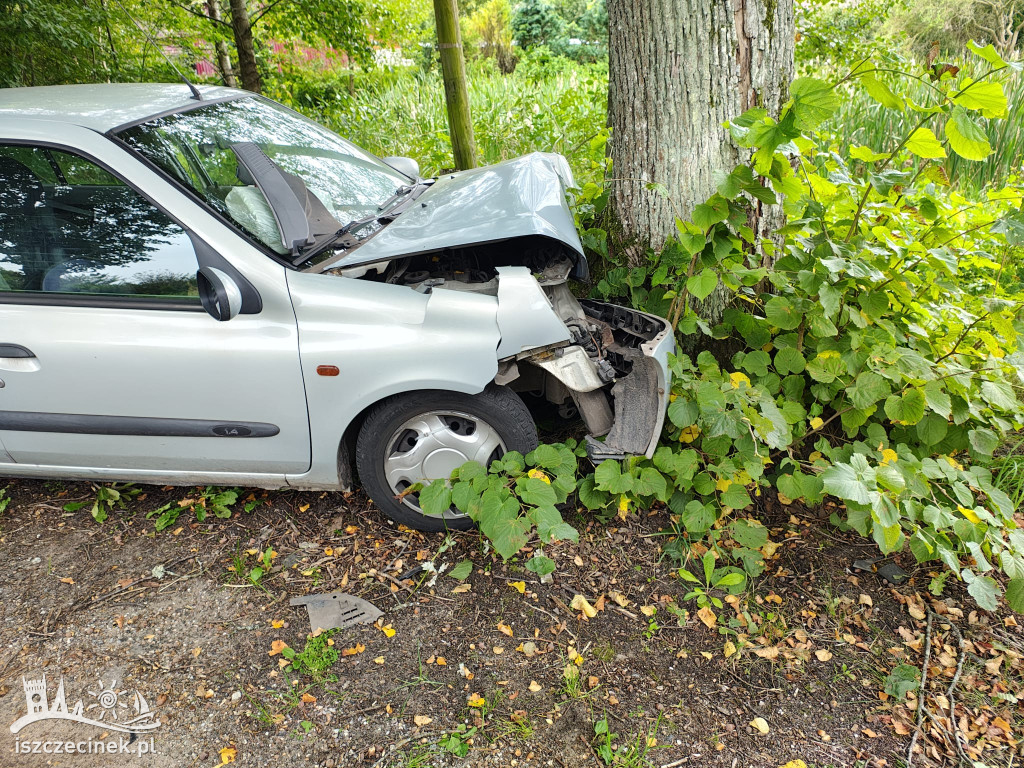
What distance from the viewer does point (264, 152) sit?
2.54 meters

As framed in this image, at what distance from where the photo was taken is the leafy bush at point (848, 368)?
1.97 meters

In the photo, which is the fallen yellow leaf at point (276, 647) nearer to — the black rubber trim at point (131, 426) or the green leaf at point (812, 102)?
the black rubber trim at point (131, 426)

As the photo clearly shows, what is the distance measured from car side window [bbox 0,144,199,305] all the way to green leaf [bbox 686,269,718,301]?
5.84 feet

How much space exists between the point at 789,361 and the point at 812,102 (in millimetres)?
1036

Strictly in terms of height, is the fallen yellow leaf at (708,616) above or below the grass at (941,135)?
below

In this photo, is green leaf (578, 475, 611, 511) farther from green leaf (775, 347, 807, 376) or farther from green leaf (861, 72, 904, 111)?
green leaf (861, 72, 904, 111)

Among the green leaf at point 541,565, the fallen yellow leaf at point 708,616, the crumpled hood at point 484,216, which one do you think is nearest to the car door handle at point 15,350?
the crumpled hood at point 484,216

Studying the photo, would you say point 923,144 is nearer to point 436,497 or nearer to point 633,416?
point 633,416

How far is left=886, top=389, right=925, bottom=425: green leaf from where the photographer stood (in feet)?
7.23

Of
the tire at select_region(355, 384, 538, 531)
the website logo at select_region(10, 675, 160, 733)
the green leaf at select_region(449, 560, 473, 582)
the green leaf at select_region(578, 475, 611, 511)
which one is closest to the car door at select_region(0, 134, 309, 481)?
the tire at select_region(355, 384, 538, 531)

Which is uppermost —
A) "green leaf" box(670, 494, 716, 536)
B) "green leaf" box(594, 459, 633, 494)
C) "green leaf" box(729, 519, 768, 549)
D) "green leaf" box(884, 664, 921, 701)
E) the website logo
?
"green leaf" box(594, 459, 633, 494)

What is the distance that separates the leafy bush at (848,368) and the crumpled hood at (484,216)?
0.53m

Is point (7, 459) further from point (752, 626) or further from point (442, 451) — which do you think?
point (752, 626)

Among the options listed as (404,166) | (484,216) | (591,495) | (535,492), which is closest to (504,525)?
(535,492)
